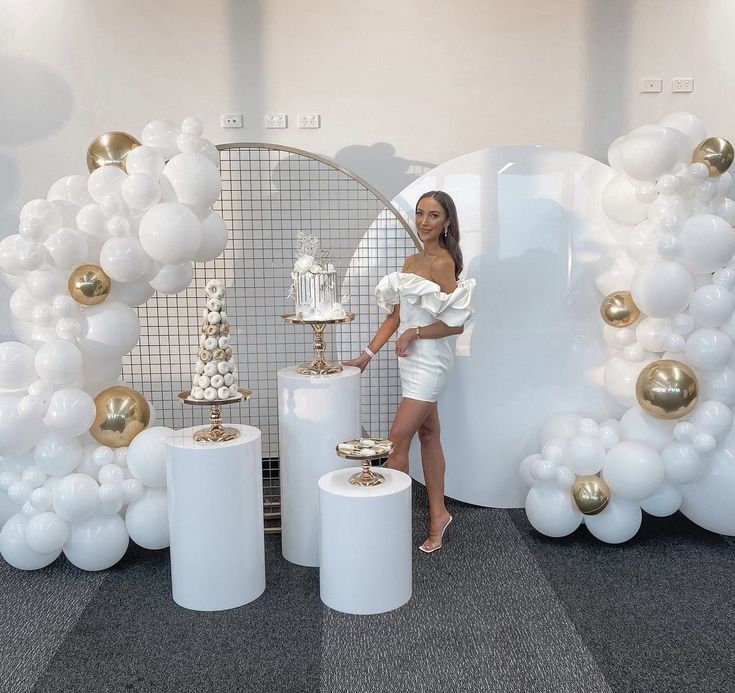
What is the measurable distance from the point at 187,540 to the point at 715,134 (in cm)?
360

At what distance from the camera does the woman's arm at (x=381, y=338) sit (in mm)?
3342

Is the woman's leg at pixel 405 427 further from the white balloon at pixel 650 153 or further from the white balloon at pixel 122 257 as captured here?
the white balloon at pixel 650 153

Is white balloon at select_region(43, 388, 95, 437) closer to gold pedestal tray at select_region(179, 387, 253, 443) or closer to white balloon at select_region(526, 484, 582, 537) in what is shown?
gold pedestal tray at select_region(179, 387, 253, 443)

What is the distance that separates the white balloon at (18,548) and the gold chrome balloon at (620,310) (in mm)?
2498

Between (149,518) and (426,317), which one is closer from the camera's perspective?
(149,518)

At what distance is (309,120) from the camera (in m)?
4.23

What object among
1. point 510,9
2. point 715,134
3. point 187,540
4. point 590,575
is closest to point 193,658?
point 187,540

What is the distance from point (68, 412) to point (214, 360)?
1.94ft

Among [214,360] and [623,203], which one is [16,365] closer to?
[214,360]

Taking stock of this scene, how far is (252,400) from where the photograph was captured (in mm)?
4367

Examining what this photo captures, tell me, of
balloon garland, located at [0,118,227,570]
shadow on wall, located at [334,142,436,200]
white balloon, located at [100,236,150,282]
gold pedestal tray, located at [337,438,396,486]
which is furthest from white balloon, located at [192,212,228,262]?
shadow on wall, located at [334,142,436,200]

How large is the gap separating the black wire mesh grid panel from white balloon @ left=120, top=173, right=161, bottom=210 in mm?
1081

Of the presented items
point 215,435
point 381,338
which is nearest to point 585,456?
point 381,338

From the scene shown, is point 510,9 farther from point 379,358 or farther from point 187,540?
point 187,540
